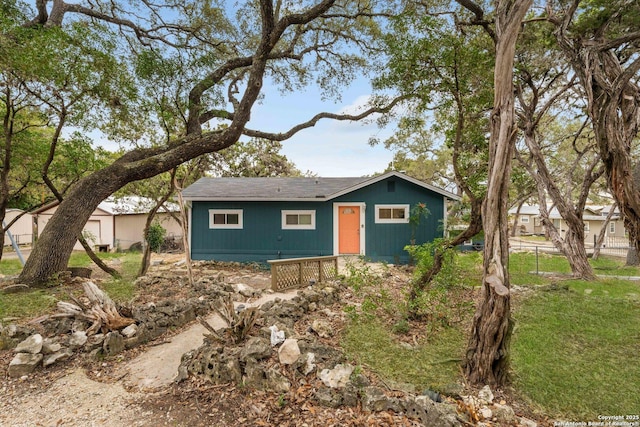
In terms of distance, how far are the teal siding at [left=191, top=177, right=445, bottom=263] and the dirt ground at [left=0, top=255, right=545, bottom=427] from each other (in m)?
7.25

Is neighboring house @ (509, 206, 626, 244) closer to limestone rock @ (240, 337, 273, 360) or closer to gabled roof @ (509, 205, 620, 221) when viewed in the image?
gabled roof @ (509, 205, 620, 221)

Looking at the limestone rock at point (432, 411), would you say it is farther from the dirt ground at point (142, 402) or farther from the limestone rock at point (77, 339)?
the limestone rock at point (77, 339)

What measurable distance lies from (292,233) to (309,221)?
29.2 inches

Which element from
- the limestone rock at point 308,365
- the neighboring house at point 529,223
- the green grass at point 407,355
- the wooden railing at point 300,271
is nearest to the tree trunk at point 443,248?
the green grass at point 407,355

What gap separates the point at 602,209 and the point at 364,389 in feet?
123

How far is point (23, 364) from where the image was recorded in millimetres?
3344

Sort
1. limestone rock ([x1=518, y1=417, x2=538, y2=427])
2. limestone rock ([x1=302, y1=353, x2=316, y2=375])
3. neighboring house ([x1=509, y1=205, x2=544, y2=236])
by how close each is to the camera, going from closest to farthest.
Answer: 1. limestone rock ([x1=518, y1=417, x2=538, y2=427])
2. limestone rock ([x1=302, y1=353, x2=316, y2=375])
3. neighboring house ([x1=509, y1=205, x2=544, y2=236])

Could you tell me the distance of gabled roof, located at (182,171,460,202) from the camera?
34.3 feet

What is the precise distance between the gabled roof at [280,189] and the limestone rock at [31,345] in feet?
24.1

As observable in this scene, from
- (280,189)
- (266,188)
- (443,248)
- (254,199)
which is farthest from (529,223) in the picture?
(443,248)

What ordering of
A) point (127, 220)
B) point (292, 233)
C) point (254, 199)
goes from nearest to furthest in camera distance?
point (254, 199) → point (292, 233) → point (127, 220)

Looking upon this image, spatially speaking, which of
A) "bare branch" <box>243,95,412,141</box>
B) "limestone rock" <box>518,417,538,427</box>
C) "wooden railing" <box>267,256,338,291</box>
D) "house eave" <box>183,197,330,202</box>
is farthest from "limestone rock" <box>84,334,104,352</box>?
"house eave" <box>183,197,330,202</box>

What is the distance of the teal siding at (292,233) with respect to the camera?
34.2ft

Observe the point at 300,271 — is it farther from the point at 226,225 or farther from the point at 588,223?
the point at 588,223
